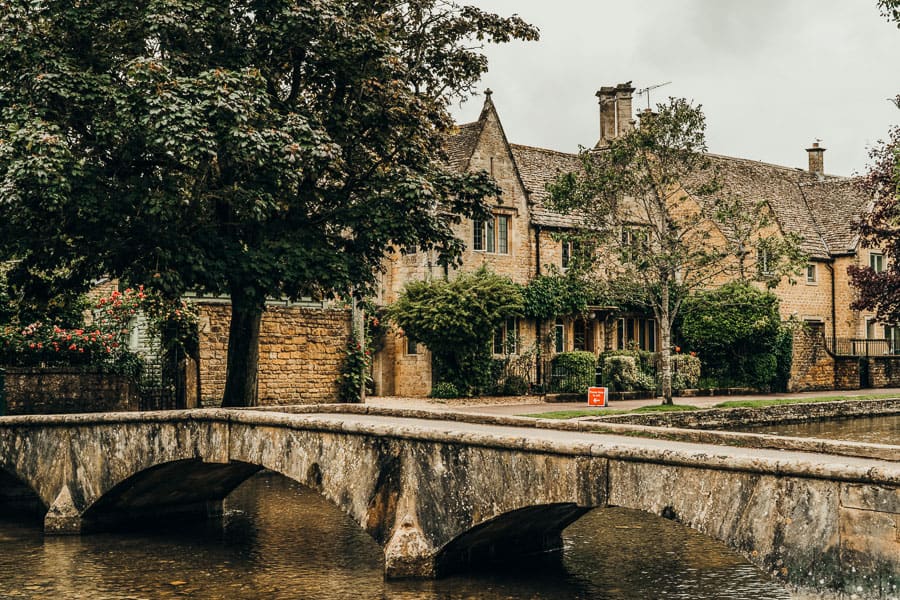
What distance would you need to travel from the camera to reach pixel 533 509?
11.3 m

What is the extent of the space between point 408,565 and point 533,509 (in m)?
1.58

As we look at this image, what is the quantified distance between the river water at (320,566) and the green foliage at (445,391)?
51.8 feet

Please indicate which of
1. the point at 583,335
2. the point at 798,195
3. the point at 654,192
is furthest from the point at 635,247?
the point at 798,195

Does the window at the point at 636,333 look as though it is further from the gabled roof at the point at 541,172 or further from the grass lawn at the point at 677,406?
the grass lawn at the point at 677,406

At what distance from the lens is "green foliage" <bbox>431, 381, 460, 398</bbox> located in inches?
1276

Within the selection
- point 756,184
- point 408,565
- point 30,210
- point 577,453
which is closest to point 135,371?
point 30,210

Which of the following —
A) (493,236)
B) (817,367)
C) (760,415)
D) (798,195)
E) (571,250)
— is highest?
(798,195)

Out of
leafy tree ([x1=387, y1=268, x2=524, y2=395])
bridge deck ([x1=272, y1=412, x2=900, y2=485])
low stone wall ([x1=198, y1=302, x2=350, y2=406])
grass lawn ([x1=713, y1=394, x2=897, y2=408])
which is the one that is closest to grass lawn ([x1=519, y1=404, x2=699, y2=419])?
grass lawn ([x1=713, y1=394, x2=897, y2=408])

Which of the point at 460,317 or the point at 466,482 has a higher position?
the point at 460,317

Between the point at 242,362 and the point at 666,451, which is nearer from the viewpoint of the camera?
the point at 666,451

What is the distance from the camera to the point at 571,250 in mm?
37938

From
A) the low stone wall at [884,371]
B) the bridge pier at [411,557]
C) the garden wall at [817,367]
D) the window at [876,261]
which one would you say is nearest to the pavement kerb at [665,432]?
the bridge pier at [411,557]

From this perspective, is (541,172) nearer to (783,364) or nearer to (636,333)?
(636,333)

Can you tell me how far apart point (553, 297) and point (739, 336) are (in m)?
7.35
